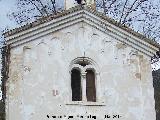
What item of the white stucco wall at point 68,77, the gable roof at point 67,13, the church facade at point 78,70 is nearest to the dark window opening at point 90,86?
the church facade at point 78,70

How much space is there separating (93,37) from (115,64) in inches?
48.5

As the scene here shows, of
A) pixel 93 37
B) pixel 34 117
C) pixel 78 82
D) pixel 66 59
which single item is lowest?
pixel 34 117

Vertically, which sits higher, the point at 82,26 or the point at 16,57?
the point at 82,26

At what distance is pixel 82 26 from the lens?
12789mm

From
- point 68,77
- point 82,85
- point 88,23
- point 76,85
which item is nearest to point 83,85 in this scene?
point 82,85

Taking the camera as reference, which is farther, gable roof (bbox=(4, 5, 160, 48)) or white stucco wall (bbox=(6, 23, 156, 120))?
gable roof (bbox=(4, 5, 160, 48))

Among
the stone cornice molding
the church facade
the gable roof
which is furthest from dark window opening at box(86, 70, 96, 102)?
the gable roof

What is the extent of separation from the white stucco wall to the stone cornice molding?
0.15 meters

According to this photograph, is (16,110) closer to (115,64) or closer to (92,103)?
(92,103)

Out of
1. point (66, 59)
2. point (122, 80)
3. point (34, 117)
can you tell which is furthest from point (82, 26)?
point (34, 117)

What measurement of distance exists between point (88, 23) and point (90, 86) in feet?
7.33

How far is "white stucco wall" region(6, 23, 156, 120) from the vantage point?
11703 mm

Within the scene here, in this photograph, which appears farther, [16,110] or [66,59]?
[66,59]

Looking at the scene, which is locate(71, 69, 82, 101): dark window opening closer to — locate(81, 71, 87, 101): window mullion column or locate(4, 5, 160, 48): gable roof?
locate(81, 71, 87, 101): window mullion column
